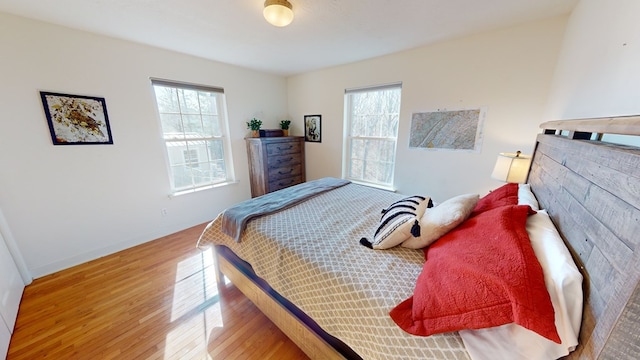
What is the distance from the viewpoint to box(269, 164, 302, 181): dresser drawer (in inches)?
130

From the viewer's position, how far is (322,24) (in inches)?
71.7

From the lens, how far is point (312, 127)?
3.55 m

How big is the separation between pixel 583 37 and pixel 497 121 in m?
0.80

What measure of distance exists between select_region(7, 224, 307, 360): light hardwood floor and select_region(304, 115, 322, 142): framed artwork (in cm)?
238

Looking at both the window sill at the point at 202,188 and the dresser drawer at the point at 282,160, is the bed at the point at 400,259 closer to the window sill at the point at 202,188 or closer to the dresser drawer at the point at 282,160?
the window sill at the point at 202,188

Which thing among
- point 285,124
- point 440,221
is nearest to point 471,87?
point 440,221

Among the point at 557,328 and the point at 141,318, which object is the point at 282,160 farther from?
the point at 557,328

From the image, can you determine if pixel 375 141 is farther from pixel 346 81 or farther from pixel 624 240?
pixel 624 240

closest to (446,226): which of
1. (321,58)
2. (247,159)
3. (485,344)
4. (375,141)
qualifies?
(485,344)

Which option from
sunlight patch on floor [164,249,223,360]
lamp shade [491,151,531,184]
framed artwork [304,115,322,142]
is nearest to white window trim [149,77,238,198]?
sunlight patch on floor [164,249,223,360]

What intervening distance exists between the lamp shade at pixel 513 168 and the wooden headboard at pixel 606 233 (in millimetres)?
1018

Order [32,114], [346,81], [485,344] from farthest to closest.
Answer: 1. [346,81]
2. [32,114]
3. [485,344]

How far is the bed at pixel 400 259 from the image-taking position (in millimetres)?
493

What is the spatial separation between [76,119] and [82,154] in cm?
33
